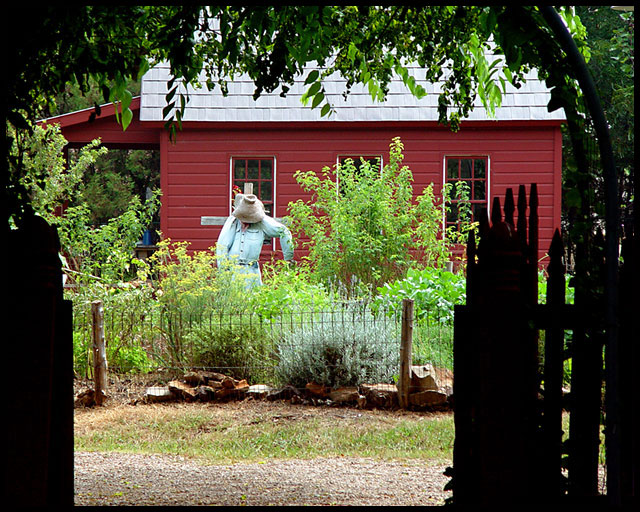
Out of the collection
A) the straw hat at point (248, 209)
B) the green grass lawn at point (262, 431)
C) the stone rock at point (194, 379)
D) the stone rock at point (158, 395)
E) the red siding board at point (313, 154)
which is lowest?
the green grass lawn at point (262, 431)

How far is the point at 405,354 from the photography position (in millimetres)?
6926

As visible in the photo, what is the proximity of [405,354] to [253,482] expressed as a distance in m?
2.45

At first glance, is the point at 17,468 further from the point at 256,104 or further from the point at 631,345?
the point at 256,104

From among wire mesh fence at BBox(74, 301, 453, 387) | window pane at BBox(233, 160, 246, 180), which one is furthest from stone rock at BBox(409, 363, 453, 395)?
window pane at BBox(233, 160, 246, 180)

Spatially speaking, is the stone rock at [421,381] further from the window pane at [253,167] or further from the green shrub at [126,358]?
the window pane at [253,167]

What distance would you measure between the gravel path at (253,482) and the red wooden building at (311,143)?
8625mm

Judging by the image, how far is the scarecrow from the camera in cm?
1063

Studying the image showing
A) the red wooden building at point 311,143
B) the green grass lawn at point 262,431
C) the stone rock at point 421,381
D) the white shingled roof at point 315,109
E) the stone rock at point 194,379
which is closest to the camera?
the green grass lawn at point 262,431

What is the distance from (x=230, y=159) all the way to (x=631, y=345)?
480 inches

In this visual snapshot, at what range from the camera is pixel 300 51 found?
4.94 metres

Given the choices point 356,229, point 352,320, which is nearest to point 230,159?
point 356,229

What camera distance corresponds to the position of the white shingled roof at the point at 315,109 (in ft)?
44.7

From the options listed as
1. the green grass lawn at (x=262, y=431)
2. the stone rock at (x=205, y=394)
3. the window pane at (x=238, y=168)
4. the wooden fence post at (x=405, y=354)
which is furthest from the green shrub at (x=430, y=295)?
the window pane at (x=238, y=168)

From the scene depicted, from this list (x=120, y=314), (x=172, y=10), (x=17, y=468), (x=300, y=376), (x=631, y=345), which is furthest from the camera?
(x=120, y=314)
